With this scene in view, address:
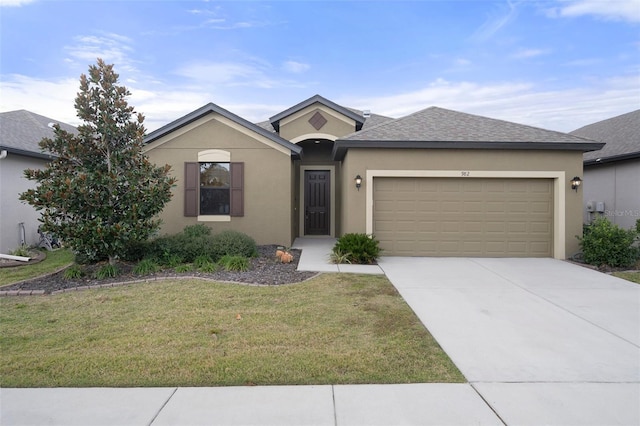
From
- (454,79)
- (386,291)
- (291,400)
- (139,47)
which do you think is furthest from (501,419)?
(454,79)

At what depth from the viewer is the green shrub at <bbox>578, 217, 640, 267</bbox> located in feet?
30.5

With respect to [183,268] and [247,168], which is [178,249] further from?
[247,168]

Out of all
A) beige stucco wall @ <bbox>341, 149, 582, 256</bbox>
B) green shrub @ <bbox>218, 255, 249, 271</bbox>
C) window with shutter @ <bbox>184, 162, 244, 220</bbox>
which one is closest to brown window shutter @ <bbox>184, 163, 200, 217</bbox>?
window with shutter @ <bbox>184, 162, 244, 220</bbox>

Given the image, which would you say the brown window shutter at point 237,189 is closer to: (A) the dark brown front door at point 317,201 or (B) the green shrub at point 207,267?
(B) the green shrub at point 207,267

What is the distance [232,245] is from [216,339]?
205 inches

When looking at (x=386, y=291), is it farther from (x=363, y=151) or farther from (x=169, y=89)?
(x=169, y=89)

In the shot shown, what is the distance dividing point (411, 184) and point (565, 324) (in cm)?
599

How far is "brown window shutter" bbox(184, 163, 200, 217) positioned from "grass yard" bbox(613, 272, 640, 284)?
10821mm

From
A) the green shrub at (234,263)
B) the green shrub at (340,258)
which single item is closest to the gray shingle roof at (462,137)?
the green shrub at (340,258)

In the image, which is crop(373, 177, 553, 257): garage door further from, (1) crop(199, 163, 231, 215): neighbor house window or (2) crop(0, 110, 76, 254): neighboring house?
(2) crop(0, 110, 76, 254): neighboring house

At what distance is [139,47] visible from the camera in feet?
40.7

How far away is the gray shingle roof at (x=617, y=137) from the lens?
39.3 feet

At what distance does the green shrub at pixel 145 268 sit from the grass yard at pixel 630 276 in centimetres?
1000

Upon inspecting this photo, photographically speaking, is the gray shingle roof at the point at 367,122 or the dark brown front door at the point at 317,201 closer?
the dark brown front door at the point at 317,201
